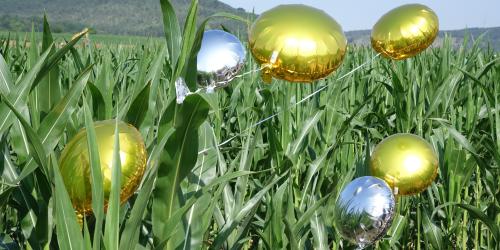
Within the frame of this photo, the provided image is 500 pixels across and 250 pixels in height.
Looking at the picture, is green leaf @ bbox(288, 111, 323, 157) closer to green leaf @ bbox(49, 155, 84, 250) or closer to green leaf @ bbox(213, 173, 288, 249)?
green leaf @ bbox(213, 173, 288, 249)

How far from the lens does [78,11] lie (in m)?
105

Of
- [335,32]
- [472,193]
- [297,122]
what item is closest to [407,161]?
[335,32]

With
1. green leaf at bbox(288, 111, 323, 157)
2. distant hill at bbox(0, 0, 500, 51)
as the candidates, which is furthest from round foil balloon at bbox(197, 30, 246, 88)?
distant hill at bbox(0, 0, 500, 51)

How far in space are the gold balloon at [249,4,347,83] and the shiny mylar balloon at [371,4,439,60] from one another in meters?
0.28

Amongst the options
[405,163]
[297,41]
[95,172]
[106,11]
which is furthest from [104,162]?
[106,11]

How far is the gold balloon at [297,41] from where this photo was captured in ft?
2.68

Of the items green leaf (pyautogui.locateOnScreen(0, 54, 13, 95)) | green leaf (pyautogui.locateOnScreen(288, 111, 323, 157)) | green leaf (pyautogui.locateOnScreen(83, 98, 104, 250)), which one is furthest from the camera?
green leaf (pyautogui.locateOnScreen(288, 111, 323, 157))

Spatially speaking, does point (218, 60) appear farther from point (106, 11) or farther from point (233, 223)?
point (106, 11)

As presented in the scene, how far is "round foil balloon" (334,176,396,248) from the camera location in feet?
2.75

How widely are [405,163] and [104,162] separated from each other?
0.49 meters

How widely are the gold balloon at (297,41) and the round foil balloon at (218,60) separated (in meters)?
0.03

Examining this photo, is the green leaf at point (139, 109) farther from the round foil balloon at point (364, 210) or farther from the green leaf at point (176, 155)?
the round foil balloon at point (364, 210)

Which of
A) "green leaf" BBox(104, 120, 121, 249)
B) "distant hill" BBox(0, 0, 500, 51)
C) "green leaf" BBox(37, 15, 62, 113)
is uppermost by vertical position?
"green leaf" BBox(37, 15, 62, 113)

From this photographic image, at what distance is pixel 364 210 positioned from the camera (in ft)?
2.75
